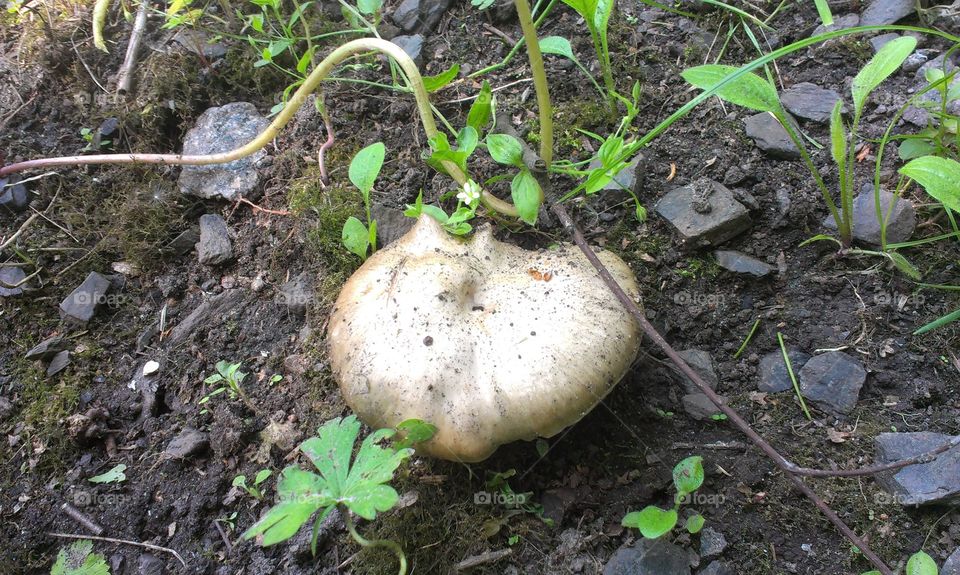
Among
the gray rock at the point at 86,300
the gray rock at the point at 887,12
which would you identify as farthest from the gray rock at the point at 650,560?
the gray rock at the point at 887,12

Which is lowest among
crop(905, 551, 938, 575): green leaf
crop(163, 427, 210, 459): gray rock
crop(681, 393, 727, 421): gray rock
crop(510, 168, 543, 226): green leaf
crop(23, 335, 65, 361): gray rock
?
crop(905, 551, 938, 575): green leaf

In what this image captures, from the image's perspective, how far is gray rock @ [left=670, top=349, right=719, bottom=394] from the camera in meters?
2.20

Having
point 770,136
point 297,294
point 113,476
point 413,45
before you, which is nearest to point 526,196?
point 297,294

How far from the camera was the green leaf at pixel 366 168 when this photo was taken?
8.02 ft

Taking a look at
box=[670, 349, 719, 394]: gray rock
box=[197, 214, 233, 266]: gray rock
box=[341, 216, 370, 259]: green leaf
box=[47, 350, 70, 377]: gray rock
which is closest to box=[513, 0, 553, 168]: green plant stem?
box=[341, 216, 370, 259]: green leaf

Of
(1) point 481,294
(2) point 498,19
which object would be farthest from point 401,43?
(1) point 481,294

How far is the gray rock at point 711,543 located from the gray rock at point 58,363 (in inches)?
100

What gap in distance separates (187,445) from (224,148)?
4.72 feet

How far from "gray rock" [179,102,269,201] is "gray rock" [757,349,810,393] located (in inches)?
91.5

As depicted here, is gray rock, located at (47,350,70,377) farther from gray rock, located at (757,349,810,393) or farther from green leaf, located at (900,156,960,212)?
green leaf, located at (900,156,960,212)

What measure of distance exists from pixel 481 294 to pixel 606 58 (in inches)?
51.0

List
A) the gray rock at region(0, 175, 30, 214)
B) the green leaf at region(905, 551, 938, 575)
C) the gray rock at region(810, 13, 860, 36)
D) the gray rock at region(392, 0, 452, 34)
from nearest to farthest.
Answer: the green leaf at region(905, 551, 938, 575) → the gray rock at region(810, 13, 860, 36) → the gray rock at region(0, 175, 30, 214) → the gray rock at region(392, 0, 452, 34)

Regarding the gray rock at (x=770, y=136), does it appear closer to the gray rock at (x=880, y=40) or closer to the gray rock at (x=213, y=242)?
the gray rock at (x=880, y=40)

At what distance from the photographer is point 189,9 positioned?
324 centimetres
